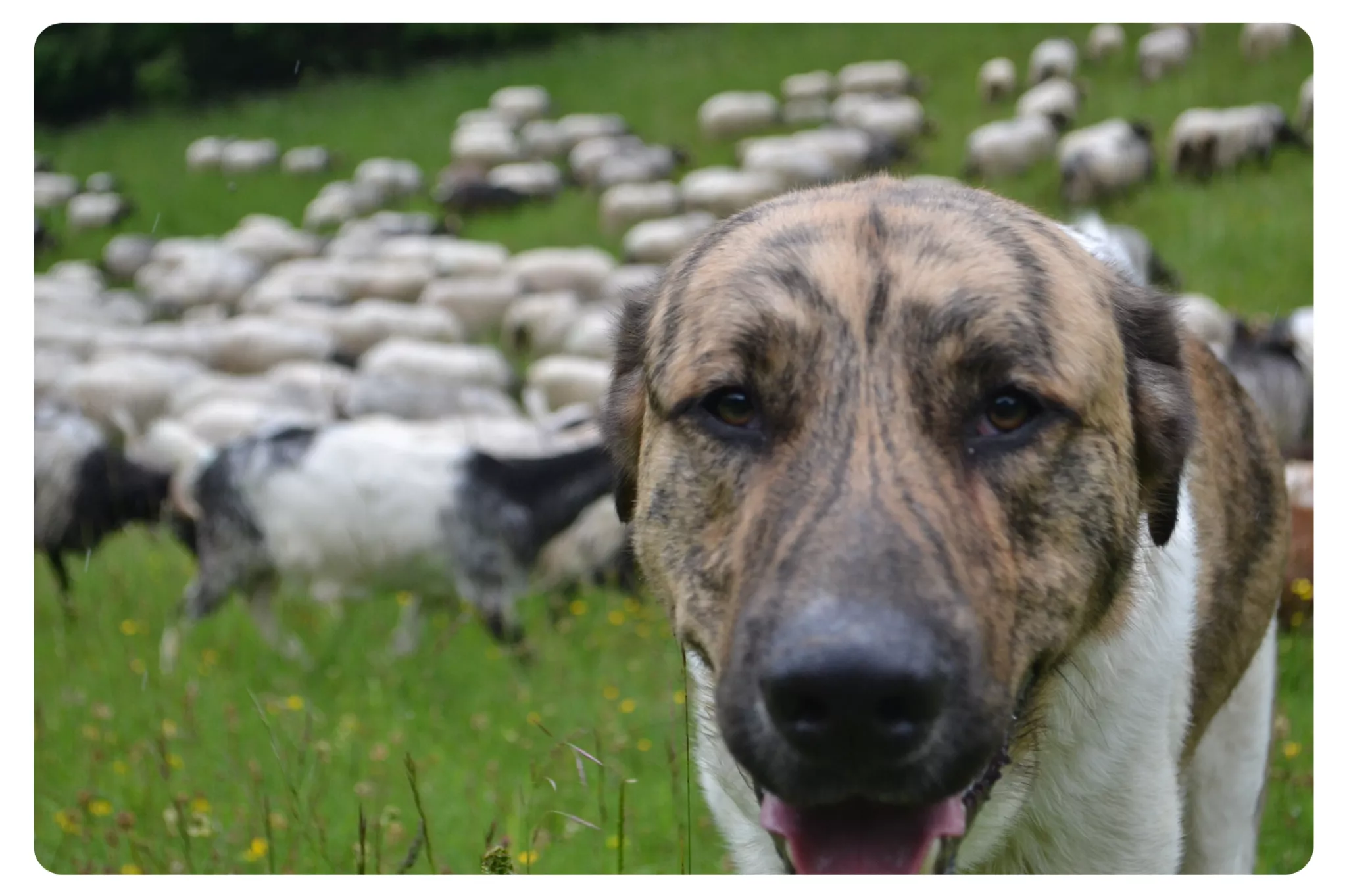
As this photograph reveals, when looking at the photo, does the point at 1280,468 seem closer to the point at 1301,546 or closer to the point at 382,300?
the point at 1301,546

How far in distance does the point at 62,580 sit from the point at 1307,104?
253 inches

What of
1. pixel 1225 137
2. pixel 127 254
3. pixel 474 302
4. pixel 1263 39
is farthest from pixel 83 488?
pixel 1263 39

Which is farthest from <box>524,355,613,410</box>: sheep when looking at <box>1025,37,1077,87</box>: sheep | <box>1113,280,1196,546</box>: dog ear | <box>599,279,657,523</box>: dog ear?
<box>1113,280,1196,546</box>: dog ear

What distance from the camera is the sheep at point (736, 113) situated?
20.0ft

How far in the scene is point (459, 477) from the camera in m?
7.39

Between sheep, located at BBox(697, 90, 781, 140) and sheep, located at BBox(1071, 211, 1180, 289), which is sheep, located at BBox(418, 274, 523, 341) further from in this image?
sheep, located at BBox(1071, 211, 1180, 289)

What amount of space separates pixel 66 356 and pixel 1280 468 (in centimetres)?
818

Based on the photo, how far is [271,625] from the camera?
7215mm

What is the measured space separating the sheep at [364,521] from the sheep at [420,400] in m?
2.65

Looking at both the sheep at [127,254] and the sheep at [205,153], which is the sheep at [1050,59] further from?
the sheep at [127,254]

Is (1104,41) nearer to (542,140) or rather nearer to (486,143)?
(486,143)

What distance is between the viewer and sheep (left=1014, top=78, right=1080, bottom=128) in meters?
5.01

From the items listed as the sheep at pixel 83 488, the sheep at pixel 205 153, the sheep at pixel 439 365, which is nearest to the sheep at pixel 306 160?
the sheep at pixel 205 153
